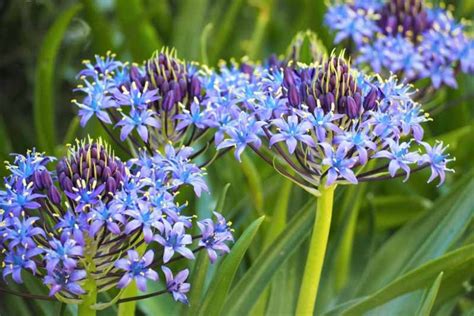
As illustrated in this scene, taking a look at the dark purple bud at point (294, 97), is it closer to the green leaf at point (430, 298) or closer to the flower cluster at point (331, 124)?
the flower cluster at point (331, 124)

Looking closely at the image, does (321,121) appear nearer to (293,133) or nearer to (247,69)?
(293,133)

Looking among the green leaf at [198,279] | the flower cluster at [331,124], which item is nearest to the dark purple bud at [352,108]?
the flower cluster at [331,124]

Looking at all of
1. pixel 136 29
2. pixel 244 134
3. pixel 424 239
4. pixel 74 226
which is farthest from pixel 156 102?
pixel 136 29

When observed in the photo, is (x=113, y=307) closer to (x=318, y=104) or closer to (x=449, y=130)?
(x=318, y=104)

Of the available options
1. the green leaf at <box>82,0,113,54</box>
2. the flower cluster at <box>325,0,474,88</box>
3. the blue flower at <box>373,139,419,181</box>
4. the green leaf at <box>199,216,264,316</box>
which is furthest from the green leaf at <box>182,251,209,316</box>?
the green leaf at <box>82,0,113,54</box>

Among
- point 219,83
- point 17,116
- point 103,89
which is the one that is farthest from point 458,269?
point 17,116

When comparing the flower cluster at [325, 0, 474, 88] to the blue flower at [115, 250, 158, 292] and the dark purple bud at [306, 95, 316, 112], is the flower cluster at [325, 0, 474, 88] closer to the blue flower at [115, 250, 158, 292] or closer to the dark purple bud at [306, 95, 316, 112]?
the dark purple bud at [306, 95, 316, 112]
